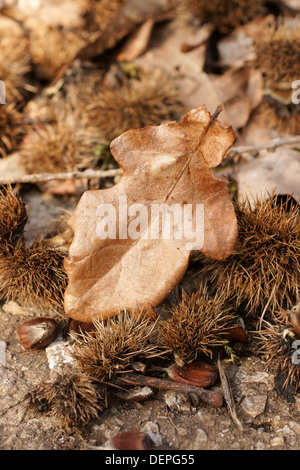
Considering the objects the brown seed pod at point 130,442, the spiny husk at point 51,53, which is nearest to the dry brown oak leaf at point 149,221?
the brown seed pod at point 130,442

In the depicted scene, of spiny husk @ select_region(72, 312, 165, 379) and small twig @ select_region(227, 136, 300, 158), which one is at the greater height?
small twig @ select_region(227, 136, 300, 158)

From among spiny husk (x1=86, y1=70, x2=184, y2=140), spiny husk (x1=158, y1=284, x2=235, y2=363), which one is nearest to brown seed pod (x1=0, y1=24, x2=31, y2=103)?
spiny husk (x1=86, y1=70, x2=184, y2=140)

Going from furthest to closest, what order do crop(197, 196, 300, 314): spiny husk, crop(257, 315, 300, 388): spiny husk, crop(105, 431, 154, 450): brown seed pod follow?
crop(197, 196, 300, 314): spiny husk → crop(257, 315, 300, 388): spiny husk → crop(105, 431, 154, 450): brown seed pod

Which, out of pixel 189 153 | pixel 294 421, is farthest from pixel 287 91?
pixel 294 421

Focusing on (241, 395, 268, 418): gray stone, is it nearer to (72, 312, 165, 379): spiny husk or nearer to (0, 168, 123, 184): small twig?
(72, 312, 165, 379): spiny husk

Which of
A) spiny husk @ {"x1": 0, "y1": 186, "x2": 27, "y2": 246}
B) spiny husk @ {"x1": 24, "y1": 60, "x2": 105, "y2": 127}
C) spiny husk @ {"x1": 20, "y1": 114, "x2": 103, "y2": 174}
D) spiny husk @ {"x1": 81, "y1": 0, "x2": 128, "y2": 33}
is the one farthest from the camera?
spiny husk @ {"x1": 81, "y1": 0, "x2": 128, "y2": 33}

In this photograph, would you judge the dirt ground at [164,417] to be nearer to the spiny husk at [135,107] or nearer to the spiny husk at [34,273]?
the spiny husk at [34,273]
